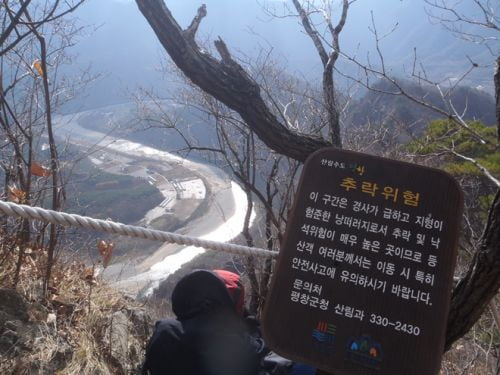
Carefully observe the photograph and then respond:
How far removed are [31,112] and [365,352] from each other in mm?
3278

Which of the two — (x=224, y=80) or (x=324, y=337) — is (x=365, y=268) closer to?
(x=324, y=337)

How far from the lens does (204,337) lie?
6.08 feet

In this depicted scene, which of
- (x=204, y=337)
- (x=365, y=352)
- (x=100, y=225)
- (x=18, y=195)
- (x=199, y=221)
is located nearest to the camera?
(x=365, y=352)

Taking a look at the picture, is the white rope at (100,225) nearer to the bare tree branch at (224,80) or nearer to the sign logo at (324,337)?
the sign logo at (324,337)

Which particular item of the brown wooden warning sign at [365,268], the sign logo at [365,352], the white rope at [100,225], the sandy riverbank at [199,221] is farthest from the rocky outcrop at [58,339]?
the sandy riverbank at [199,221]

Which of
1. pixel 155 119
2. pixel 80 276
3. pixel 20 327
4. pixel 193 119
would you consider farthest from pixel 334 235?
pixel 193 119

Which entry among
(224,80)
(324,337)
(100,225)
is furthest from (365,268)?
(224,80)

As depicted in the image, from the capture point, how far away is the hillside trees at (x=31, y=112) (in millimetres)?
3156

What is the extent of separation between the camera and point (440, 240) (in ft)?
4.91

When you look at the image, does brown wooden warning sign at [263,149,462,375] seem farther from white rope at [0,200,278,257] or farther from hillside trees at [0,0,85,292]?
hillside trees at [0,0,85,292]

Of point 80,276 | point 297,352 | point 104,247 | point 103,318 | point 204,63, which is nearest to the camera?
point 297,352

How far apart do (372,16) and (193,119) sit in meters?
5.57

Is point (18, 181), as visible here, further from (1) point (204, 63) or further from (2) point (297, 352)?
(2) point (297, 352)

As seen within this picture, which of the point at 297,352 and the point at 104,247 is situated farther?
the point at 104,247
